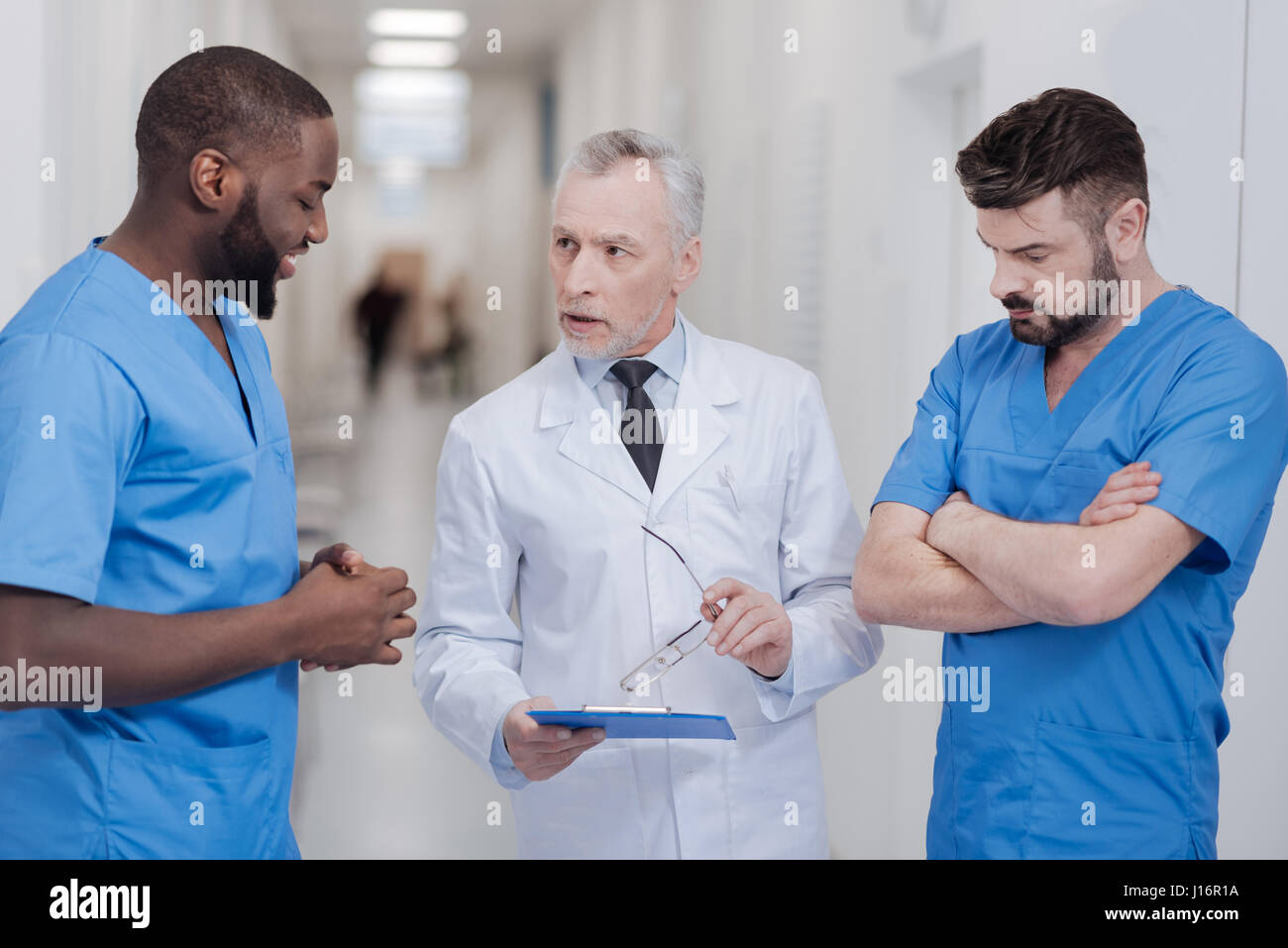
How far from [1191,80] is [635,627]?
1.47 metres

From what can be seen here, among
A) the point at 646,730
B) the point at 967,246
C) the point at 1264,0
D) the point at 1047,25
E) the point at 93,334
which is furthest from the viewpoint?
the point at 967,246

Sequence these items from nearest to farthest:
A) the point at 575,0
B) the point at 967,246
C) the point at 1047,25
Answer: the point at 1047,25 < the point at 967,246 < the point at 575,0

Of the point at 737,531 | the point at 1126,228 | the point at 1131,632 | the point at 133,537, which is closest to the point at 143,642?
the point at 133,537

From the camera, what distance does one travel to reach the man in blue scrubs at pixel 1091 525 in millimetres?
1341

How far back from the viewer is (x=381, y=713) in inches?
160

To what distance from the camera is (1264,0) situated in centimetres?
205

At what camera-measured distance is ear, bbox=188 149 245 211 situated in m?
1.31

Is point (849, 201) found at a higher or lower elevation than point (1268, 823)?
higher

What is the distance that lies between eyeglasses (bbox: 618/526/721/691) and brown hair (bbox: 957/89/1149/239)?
0.64 m

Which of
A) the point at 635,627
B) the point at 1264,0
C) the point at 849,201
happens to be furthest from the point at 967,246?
the point at 635,627

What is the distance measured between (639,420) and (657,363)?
3.8 inches

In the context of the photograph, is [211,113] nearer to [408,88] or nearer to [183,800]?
[183,800]
